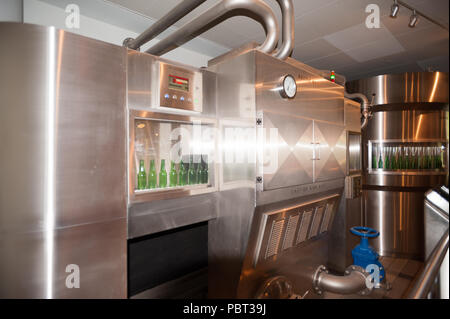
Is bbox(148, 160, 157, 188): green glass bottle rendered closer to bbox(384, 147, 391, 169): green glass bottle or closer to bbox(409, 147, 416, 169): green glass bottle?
bbox(384, 147, 391, 169): green glass bottle

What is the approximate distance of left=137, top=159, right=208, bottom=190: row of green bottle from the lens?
1.84 m

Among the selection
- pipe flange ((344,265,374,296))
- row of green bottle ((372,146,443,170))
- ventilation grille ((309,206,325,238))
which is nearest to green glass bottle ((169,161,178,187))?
ventilation grille ((309,206,325,238))

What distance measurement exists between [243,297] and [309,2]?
2.63 meters

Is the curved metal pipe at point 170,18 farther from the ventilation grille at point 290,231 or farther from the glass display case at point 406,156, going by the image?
the glass display case at point 406,156

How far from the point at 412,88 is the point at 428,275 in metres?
4.27

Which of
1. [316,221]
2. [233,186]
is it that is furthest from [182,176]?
[316,221]

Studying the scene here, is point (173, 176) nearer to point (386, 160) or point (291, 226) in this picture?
point (291, 226)

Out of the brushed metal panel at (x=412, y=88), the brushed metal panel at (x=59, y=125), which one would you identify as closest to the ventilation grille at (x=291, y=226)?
the brushed metal panel at (x=59, y=125)

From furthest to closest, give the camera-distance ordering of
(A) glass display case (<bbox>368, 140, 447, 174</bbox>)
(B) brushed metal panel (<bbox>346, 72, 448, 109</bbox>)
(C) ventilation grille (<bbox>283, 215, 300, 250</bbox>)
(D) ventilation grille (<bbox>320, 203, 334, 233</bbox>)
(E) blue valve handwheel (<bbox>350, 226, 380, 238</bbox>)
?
1. (A) glass display case (<bbox>368, 140, 447, 174</bbox>)
2. (B) brushed metal panel (<bbox>346, 72, 448, 109</bbox>)
3. (E) blue valve handwheel (<bbox>350, 226, 380, 238</bbox>)
4. (D) ventilation grille (<bbox>320, 203, 334, 233</bbox>)
5. (C) ventilation grille (<bbox>283, 215, 300, 250</bbox>)

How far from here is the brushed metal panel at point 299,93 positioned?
1.81 metres

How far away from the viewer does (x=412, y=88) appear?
12.6 ft

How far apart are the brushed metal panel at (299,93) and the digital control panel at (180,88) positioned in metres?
0.47

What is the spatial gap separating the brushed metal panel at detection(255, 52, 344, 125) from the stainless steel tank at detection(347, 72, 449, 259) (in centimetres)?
175
